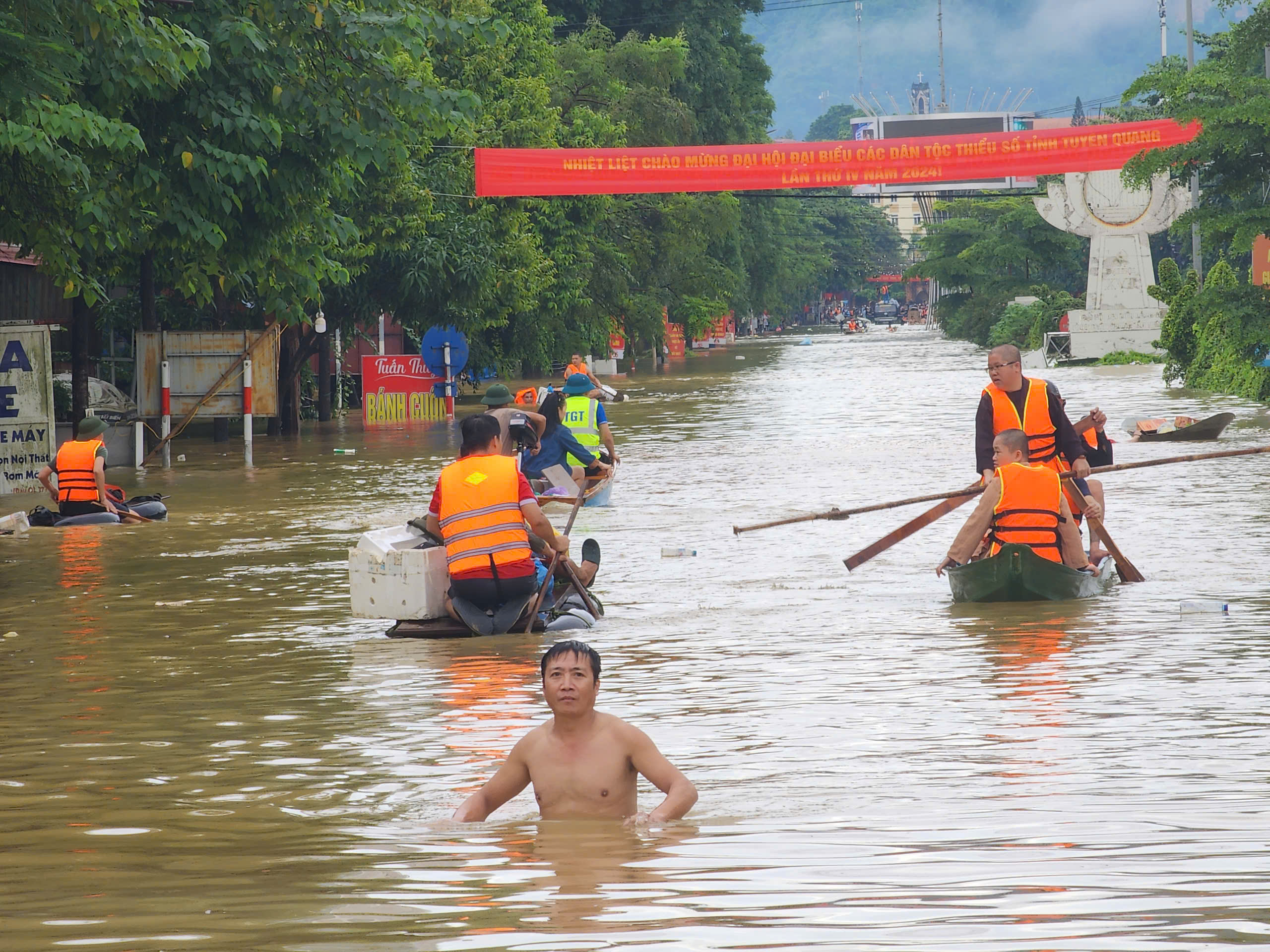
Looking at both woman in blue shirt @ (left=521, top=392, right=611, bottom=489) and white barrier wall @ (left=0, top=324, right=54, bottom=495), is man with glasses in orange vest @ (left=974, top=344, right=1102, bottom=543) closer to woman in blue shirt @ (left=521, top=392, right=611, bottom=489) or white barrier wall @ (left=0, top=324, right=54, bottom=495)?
woman in blue shirt @ (left=521, top=392, right=611, bottom=489)

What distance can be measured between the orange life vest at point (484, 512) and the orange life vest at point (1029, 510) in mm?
3456

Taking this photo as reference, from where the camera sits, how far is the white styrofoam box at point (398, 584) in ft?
40.1

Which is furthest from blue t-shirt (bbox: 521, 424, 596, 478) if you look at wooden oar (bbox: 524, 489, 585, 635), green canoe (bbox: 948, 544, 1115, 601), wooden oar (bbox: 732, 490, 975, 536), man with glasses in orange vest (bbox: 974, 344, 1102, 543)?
green canoe (bbox: 948, 544, 1115, 601)

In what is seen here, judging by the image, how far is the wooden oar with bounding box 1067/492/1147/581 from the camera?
1370cm

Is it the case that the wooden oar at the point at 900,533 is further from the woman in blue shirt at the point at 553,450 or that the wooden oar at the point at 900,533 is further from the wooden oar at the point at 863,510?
the woman in blue shirt at the point at 553,450

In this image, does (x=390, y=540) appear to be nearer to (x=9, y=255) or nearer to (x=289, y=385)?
(x=9, y=255)

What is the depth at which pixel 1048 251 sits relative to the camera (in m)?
77.7

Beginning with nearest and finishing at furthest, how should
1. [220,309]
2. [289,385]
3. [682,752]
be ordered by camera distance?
1. [682,752]
2. [289,385]
3. [220,309]

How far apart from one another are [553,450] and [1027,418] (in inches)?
237

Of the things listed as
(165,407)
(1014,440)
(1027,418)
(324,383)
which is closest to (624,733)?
(1014,440)

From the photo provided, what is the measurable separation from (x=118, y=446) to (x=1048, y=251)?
5610 cm

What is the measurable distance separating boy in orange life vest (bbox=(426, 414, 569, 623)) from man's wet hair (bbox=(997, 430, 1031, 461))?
321cm

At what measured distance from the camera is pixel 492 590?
11930 millimetres

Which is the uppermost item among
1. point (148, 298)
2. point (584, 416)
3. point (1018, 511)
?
point (148, 298)
